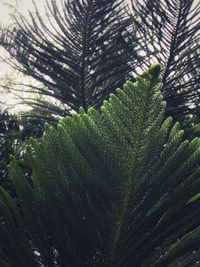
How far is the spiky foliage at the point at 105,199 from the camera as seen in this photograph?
5.87ft

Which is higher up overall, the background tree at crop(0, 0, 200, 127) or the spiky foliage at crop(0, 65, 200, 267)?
the background tree at crop(0, 0, 200, 127)

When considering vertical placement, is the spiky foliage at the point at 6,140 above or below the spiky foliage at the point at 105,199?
above

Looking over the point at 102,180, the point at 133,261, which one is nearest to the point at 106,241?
the point at 133,261

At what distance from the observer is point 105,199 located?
1.88 m

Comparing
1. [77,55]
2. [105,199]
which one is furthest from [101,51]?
[105,199]

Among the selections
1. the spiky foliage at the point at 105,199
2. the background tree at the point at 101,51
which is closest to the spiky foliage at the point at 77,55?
the background tree at the point at 101,51

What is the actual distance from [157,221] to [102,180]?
1.00 ft

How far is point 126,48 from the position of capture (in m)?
3.35

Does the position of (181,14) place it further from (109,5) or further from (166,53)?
(109,5)

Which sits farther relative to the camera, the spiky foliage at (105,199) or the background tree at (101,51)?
the background tree at (101,51)

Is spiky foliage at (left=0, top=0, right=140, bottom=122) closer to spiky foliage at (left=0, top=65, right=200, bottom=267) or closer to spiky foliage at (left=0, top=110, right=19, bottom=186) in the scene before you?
spiky foliage at (left=0, top=110, right=19, bottom=186)

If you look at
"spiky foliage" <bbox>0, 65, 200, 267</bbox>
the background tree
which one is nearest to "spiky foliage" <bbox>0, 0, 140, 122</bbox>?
the background tree

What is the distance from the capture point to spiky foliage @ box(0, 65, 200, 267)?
1.79m

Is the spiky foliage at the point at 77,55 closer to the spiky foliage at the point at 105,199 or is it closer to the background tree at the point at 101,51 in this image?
the background tree at the point at 101,51
